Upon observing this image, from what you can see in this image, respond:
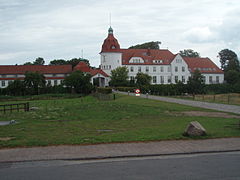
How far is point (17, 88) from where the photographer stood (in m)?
70.9

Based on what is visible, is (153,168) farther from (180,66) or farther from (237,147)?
(180,66)

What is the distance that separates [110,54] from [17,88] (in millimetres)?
26532

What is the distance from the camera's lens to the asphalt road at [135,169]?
704 cm

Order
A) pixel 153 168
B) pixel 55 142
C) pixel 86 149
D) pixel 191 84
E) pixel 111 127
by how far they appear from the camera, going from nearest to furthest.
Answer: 1. pixel 153 168
2. pixel 86 149
3. pixel 55 142
4. pixel 111 127
5. pixel 191 84

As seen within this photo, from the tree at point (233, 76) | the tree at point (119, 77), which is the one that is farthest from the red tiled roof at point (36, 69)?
the tree at point (233, 76)

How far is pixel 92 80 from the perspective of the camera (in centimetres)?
7538

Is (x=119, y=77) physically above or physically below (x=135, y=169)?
above

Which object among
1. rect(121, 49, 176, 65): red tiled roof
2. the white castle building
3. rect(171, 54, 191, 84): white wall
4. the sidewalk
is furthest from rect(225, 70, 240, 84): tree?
the sidewalk

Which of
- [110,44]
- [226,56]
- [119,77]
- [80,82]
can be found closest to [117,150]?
[80,82]

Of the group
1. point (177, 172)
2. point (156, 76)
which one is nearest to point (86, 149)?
point (177, 172)

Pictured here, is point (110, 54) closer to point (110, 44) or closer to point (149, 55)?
point (110, 44)

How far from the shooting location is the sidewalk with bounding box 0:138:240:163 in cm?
917

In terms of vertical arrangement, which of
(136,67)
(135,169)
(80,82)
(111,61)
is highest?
(111,61)

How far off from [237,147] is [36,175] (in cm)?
706
